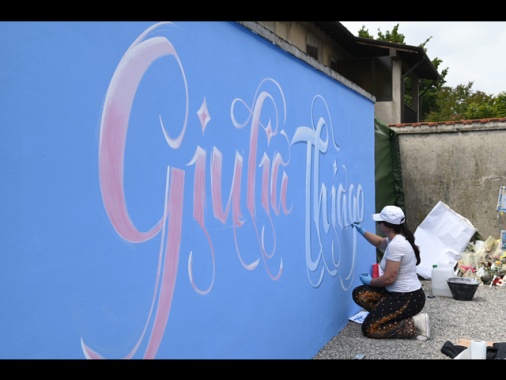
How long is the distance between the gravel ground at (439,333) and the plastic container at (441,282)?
0.11 m

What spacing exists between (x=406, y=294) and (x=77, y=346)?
3674mm

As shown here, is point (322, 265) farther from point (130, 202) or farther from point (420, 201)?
point (420, 201)

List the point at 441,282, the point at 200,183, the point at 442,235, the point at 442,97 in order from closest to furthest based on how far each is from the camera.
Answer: the point at 200,183 < the point at 441,282 < the point at 442,235 < the point at 442,97

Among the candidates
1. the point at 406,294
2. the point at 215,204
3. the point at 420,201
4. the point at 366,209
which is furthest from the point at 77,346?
the point at 420,201

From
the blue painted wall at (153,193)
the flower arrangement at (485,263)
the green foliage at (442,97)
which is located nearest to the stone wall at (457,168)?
the flower arrangement at (485,263)

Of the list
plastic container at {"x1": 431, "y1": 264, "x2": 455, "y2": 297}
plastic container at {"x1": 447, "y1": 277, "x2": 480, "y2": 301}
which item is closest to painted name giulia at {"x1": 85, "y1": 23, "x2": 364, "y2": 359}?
plastic container at {"x1": 447, "y1": 277, "x2": 480, "y2": 301}

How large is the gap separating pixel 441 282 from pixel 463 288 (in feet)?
1.23

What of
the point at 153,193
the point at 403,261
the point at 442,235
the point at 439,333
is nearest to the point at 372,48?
the point at 442,235

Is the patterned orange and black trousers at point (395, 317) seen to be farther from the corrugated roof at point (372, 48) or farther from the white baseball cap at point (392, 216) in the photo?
the corrugated roof at point (372, 48)

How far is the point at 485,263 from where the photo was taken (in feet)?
25.0

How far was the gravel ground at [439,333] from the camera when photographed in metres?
4.25

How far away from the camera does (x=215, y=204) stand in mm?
2625

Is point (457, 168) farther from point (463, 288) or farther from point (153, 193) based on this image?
point (153, 193)
